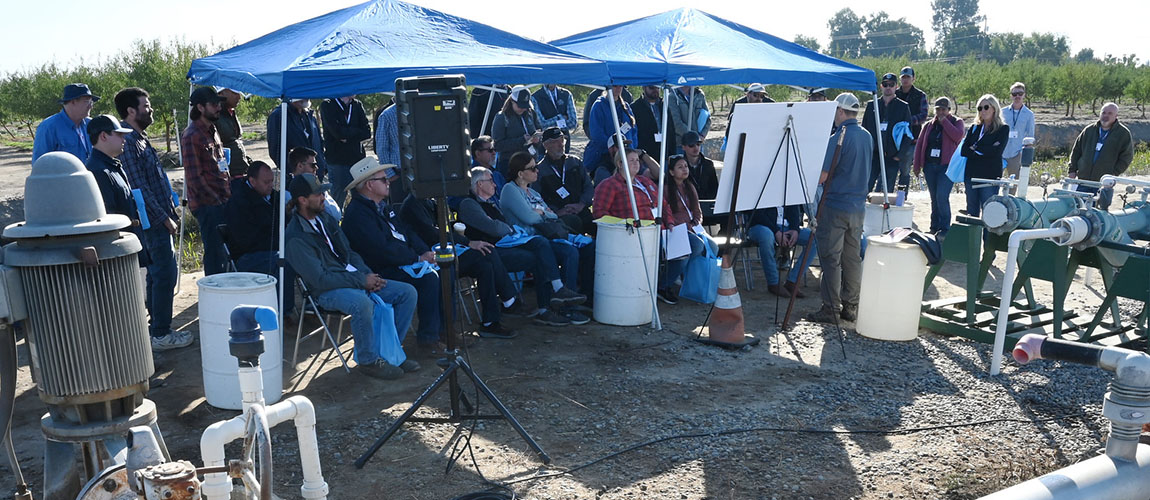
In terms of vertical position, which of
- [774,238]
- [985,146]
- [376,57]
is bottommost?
[774,238]

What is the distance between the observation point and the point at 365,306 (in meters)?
5.78

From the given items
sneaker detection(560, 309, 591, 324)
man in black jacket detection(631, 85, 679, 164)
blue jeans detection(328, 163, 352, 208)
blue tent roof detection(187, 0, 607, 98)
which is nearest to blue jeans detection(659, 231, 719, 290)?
sneaker detection(560, 309, 591, 324)

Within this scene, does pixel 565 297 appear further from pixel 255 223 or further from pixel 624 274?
pixel 255 223

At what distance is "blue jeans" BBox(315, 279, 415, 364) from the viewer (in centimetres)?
578

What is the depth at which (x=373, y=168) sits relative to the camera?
620cm

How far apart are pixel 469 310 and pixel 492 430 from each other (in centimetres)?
250

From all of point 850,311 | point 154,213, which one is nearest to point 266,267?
point 154,213

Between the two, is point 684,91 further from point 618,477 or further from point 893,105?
point 618,477

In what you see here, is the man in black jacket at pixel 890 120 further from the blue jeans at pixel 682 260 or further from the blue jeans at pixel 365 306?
the blue jeans at pixel 365 306

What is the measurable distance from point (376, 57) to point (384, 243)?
1.29 metres

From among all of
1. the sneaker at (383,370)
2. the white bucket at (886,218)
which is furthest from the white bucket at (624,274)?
the white bucket at (886,218)

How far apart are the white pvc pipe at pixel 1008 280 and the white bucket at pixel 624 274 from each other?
99.0 inches

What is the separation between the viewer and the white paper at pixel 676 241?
7.74 meters

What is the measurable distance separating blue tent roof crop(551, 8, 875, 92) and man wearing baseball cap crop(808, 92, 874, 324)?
2.54 ft
